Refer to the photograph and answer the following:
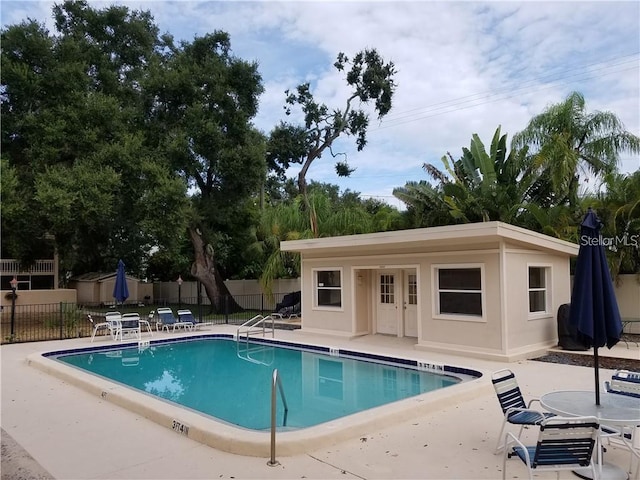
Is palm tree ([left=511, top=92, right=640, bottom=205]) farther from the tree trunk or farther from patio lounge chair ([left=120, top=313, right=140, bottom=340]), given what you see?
the tree trunk

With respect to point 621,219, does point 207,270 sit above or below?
below

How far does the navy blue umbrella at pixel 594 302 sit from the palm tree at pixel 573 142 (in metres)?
12.2

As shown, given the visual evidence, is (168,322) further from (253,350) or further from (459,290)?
(459,290)

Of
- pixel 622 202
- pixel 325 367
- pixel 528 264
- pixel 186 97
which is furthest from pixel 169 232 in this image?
pixel 622 202

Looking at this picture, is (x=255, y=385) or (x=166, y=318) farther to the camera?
(x=166, y=318)

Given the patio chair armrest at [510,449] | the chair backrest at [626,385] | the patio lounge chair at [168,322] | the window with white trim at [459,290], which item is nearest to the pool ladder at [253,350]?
the patio lounge chair at [168,322]

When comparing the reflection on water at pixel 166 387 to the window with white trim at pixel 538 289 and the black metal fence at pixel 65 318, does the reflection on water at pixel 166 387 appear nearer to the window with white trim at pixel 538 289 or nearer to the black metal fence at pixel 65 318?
the black metal fence at pixel 65 318

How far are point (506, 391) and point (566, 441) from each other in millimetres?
1827

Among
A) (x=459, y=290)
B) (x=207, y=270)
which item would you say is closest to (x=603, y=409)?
(x=459, y=290)

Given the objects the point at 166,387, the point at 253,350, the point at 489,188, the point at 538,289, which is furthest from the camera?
the point at 489,188

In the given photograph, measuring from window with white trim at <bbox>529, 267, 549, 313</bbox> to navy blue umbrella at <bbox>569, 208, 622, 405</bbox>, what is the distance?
7.43 m

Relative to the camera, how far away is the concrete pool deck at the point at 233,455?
5094 millimetres

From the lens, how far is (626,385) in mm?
5906

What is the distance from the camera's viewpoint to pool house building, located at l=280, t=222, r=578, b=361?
11.6 meters
